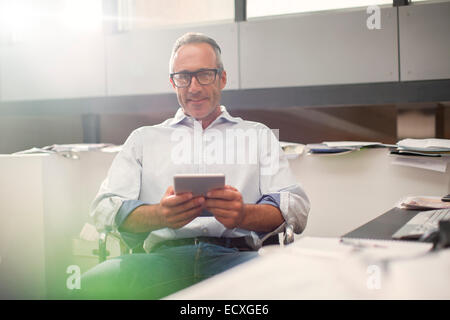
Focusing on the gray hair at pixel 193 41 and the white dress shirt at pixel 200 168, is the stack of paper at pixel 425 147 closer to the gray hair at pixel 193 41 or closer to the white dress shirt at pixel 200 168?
the white dress shirt at pixel 200 168

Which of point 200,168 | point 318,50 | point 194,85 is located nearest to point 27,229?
point 200,168

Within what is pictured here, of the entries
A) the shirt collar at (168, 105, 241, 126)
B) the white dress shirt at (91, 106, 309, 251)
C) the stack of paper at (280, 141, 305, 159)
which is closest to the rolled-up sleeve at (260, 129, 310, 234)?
the white dress shirt at (91, 106, 309, 251)

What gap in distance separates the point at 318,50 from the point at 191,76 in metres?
1.16

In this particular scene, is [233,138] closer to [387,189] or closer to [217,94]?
[217,94]

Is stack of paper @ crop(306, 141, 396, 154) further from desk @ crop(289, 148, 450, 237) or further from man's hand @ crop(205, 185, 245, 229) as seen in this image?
man's hand @ crop(205, 185, 245, 229)

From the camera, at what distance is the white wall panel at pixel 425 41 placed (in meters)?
2.22

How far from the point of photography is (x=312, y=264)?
54cm

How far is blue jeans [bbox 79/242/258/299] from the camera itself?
3.78 ft

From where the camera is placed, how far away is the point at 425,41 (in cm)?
225

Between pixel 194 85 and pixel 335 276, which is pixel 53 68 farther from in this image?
pixel 335 276

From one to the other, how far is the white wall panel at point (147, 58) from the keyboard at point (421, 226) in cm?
159

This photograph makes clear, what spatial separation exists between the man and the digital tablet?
26 mm


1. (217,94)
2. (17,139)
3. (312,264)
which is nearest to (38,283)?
(217,94)

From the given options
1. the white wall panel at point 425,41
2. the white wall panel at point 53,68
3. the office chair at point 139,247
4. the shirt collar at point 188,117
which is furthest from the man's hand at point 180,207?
the white wall panel at point 53,68
